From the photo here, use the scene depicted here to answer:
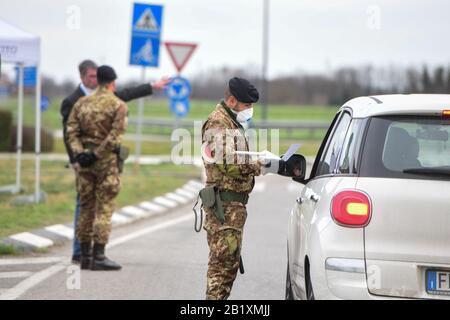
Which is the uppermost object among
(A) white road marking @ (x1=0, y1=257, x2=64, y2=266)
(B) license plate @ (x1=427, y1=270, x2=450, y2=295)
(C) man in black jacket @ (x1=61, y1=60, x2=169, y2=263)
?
(C) man in black jacket @ (x1=61, y1=60, x2=169, y2=263)

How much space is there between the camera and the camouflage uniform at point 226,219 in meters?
6.85

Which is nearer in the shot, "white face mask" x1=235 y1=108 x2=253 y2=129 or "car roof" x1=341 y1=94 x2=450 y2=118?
"car roof" x1=341 y1=94 x2=450 y2=118

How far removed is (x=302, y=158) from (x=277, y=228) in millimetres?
7267

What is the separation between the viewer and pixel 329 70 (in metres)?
88.7

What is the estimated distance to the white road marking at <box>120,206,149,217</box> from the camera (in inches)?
619

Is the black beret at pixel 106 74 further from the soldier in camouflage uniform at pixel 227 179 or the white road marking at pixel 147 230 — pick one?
the soldier in camouflage uniform at pixel 227 179

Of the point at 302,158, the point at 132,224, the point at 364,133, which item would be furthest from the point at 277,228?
the point at 364,133

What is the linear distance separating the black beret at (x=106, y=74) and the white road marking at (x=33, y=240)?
250 centimetres

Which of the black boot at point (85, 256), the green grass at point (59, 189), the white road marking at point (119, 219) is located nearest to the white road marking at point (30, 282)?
the black boot at point (85, 256)

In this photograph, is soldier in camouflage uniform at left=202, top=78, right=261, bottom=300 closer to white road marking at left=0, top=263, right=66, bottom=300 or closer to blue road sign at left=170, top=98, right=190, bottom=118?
white road marking at left=0, top=263, right=66, bottom=300

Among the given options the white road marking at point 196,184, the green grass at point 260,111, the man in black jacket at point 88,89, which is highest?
the green grass at point 260,111

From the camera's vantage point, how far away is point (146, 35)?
20469 millimetres

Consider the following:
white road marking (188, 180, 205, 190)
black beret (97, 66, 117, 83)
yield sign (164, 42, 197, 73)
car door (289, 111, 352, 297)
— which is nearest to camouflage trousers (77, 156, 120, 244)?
black beret (97, 66, 117, 83)
